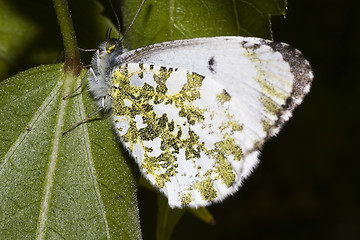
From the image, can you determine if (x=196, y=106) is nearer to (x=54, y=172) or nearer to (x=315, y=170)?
(x=54, y=172)

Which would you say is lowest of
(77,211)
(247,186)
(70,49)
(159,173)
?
(247,186)

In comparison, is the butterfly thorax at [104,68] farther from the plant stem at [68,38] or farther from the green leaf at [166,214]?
the green leaf at [166,214]

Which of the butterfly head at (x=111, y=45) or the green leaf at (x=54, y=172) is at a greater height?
the butterfly head at (x=111, y=45)

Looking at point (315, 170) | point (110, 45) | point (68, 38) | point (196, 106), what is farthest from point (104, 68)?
point (315, 170)

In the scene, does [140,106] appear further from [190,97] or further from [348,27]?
[348,27]

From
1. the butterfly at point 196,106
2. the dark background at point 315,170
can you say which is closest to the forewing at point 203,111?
the butterfly at point 196,106

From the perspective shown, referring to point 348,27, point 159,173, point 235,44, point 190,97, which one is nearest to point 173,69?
point 190,97

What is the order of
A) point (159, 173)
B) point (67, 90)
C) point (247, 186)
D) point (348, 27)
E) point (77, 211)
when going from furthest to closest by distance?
1. point (247, 186)
2. point (348, 27)
3. point (159, 173)
4. point (67, 90)
5. point (77, 211)
